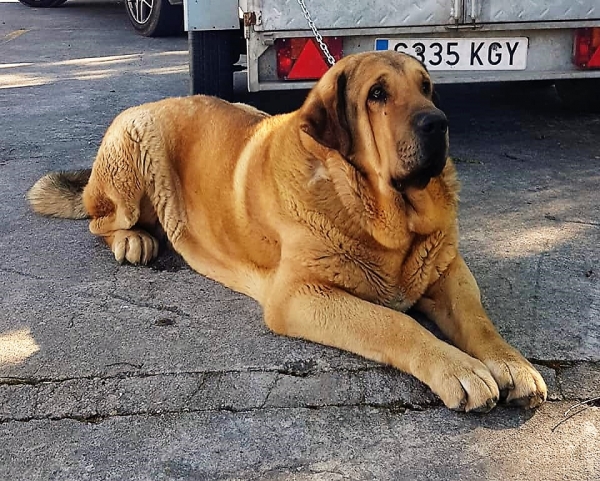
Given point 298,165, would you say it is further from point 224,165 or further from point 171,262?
point 171,262

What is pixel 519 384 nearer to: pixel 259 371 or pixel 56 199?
pixel 259 371

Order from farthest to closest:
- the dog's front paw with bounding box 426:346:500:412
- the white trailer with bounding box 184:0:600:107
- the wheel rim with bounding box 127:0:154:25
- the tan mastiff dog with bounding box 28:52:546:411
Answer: the wheel rim with bounding box 127:0:154:25 < the white trailer with bounding box 184:0:600:107 < the tan mastiff dog with bounding box 28:52:546:411 < the dog's front paw with bounding box 426:346:500:412

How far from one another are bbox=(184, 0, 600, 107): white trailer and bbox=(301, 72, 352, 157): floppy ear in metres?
1.67

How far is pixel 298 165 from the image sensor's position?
10.4 feet

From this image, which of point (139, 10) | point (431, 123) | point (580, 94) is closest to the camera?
point (431, 123)

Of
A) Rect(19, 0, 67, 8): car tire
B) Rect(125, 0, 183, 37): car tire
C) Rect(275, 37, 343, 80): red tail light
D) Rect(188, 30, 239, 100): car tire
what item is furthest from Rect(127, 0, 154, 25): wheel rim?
Rect(275, 37, 343, 80): red tail light

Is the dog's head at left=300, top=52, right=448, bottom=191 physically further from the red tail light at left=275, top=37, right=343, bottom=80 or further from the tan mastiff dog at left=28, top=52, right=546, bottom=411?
Answer: the red tail light at left=275, top=37, right=343, bottom=80

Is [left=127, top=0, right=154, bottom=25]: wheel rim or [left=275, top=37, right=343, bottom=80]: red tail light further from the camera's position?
[left=127, top=0, right=154, bottom=25]: wheel rim

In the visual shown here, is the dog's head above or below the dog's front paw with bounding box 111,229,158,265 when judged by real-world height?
above

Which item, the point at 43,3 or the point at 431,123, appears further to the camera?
the point at 43,3

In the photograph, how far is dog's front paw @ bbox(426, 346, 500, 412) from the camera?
98.0 inches

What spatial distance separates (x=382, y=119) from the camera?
2904 millimetres

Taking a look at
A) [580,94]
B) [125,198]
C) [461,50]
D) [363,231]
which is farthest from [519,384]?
[580,94]

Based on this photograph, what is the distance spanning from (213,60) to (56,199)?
5.07 feet
